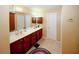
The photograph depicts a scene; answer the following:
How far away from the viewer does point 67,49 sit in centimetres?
244

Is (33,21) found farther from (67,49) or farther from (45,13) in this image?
(67,49)

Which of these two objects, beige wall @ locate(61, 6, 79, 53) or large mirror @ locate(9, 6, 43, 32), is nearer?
beige wall @ locate(61, 6, 79, 53)

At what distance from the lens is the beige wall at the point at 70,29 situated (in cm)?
237

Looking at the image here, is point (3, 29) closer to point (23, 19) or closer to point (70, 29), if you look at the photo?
point (70, 29)

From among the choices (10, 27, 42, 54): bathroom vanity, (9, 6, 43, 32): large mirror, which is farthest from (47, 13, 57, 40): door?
(10, 27, 42, 54): bathroom vanity

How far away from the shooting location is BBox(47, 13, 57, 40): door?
5.23 m

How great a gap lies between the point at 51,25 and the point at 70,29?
2989 mm

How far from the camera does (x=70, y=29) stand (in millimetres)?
2395

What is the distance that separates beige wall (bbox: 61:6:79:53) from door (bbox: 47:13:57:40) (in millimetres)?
2782

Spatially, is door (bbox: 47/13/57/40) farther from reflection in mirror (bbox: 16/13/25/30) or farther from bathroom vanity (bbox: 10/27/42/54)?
bathroom vanity (bbox: 10/27/42/54)

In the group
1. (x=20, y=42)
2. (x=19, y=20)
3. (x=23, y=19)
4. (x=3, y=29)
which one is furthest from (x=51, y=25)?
(x=3, y=29)
